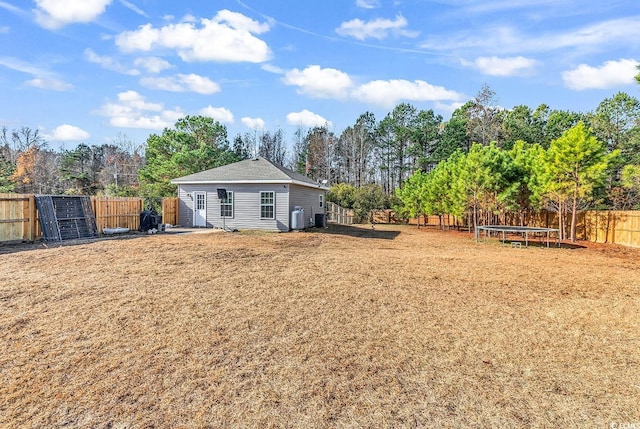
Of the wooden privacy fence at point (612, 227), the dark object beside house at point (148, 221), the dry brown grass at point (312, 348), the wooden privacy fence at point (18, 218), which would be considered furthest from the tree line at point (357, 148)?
the wooden privacy fence at point (18, 218)

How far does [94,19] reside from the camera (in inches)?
491

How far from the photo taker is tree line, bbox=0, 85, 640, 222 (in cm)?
2715

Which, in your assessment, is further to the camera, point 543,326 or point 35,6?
point 35,6

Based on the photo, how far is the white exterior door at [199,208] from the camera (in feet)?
59.9

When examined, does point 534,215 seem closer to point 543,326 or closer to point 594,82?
point 543,326

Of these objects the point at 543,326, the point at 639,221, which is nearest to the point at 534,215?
the point at 639,221

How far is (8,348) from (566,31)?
53.2 feet

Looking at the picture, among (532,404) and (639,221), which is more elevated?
(639,221)

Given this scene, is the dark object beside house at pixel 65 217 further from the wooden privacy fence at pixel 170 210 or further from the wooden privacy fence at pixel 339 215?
the wooden privacy fence at pixel 339 215

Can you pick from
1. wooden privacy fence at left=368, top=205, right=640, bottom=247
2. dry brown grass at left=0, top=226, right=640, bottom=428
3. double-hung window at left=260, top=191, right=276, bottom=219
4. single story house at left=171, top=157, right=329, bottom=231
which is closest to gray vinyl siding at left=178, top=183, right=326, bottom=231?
single story house at left=171, top=157, right=329, bottom=231

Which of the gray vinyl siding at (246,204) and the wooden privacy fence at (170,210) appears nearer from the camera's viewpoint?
the gray vinyl siding at (246,204)

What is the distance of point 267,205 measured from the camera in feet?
56.1

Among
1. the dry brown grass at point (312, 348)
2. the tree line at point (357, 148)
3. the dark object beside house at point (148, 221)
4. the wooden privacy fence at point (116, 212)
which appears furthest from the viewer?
the tree line at point (357, 148)

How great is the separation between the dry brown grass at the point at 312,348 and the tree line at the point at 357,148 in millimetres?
13693
